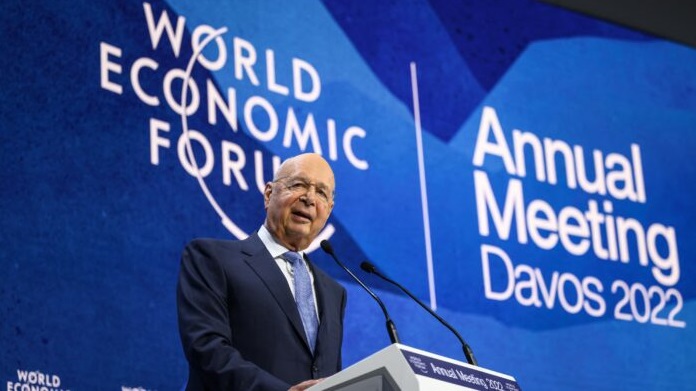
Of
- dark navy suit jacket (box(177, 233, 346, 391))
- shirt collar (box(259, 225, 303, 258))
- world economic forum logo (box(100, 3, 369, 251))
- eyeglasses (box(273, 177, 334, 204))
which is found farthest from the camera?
world economic forum logo (box(100, 3, 369, 251))

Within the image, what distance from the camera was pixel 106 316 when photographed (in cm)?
421

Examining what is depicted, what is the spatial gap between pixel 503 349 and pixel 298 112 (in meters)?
1.29

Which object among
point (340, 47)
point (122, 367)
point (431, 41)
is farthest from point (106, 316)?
point (431, 41)

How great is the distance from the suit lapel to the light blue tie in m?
0.05

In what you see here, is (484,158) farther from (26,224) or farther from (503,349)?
(26,224)

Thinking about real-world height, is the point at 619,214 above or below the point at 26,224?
above

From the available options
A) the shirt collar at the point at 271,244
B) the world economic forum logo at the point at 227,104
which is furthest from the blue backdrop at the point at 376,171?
the shirt collar at the point at 271,244

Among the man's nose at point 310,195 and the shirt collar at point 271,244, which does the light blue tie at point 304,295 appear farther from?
the man's nose at point 310,195

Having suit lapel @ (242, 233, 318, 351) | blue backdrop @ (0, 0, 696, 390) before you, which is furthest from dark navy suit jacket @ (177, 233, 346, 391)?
blue backdrop @ (0, 0, 696, 390)

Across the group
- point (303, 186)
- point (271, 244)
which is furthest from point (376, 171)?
point (271, 244)

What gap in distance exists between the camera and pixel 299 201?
3.73 metres

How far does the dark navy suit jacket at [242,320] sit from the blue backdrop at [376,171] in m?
0.87

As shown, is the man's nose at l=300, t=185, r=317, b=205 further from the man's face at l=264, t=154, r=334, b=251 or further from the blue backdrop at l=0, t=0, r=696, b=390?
the blue backdrop at l=0, t=0, r=696, b=390

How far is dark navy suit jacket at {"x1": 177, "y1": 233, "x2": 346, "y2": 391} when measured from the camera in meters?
3.20
